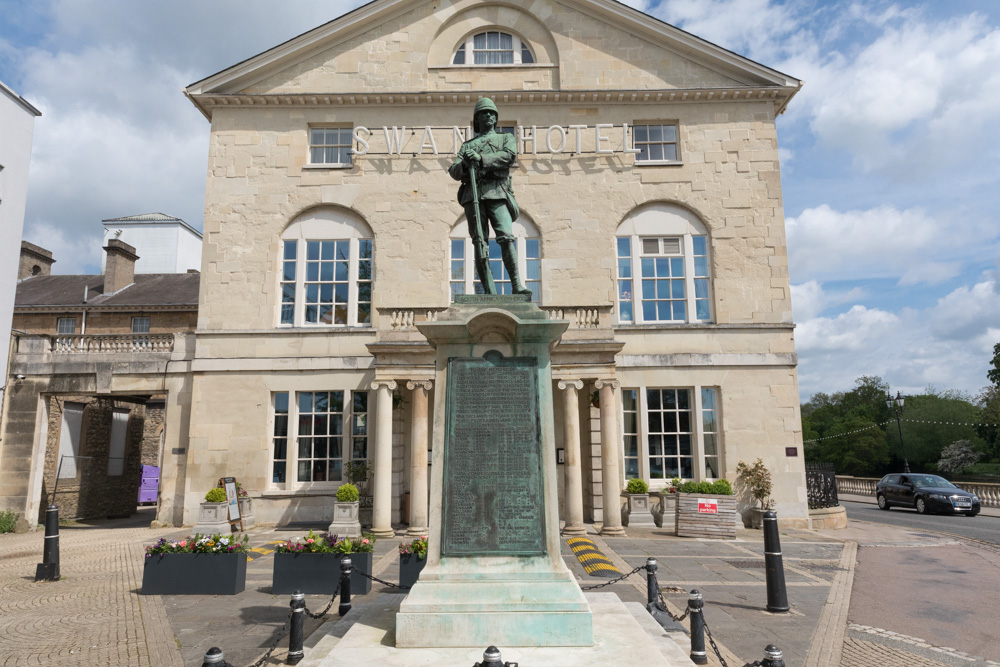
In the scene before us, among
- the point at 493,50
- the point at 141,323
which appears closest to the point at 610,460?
the point at 493,50

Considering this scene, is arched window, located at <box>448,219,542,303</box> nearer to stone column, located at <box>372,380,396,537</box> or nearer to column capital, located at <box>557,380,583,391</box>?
column capital, located at <box>557,380,583,391</box>

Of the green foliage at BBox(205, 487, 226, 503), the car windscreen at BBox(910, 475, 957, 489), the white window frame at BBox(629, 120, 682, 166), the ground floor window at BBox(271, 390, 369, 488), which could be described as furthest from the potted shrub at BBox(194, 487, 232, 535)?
the car windscreen at BBox(910, 475, 957, 489)

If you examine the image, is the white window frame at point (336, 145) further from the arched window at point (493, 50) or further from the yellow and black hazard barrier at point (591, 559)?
the yellow and black hazard barrier at point (591, 559)

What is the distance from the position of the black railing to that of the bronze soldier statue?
17.0 meters

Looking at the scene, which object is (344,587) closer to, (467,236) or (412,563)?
(412,563)

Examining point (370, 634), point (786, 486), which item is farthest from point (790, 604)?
point (786, 486)

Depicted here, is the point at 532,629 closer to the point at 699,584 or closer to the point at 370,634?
the point at 370,634

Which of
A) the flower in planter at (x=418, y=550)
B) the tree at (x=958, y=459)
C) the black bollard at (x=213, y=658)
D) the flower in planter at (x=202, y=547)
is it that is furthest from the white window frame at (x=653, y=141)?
the tree at (x=958, y=459)

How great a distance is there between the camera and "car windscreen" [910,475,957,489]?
86.0 ft

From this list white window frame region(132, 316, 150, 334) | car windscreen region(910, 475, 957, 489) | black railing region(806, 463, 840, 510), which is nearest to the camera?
black railing region(806, 463, 840, 510)

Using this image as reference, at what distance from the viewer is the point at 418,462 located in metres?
16.6

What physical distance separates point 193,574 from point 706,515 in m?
11.9

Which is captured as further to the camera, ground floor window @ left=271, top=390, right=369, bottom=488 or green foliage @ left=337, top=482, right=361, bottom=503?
ground floor window @ left=271, top=390, right=369, bottom=488

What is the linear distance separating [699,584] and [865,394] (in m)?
73.3
